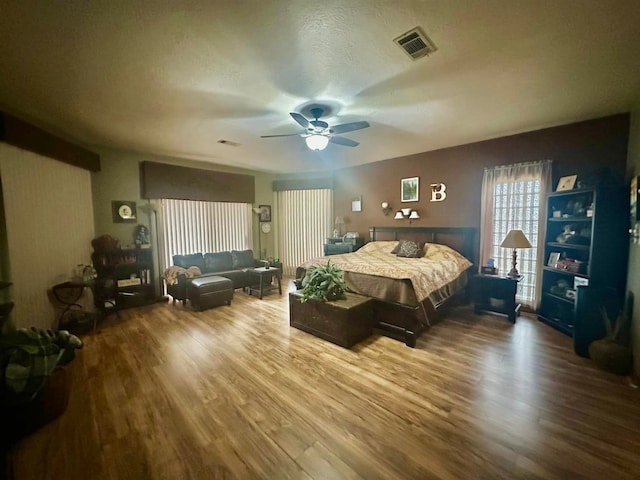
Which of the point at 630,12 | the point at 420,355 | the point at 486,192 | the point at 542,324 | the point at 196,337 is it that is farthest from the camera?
the point at 486,192

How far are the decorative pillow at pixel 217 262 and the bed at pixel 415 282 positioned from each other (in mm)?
2050

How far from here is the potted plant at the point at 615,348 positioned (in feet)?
7.86

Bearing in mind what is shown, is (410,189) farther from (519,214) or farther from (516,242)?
(516,242)

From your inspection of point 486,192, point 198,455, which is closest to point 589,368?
point 486,192

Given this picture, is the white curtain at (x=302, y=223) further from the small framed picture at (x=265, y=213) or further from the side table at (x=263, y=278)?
the side table at (x=263, y=278)

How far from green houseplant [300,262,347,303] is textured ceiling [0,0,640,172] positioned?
204 cm

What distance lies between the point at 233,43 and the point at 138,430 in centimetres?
292

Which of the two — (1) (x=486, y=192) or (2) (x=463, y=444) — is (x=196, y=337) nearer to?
(2) (x=463, y=444)

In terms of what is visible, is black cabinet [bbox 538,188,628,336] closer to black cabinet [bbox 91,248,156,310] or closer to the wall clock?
black cabinet [bbox 91,248,156,310]

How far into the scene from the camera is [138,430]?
182 centimetres

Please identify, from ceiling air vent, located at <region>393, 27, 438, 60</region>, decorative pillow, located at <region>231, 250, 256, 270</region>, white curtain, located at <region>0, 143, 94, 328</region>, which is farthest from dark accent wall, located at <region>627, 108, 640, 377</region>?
white curtain, located at <region>0, 143, 94, 328</region>

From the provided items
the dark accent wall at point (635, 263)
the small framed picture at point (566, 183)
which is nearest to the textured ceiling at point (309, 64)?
the dark accent wall at point (635, 263)

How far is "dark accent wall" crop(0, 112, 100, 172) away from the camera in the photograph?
2.70 m

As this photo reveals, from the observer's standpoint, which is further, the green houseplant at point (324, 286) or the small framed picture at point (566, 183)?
the small framed picture at point (566, 183)
